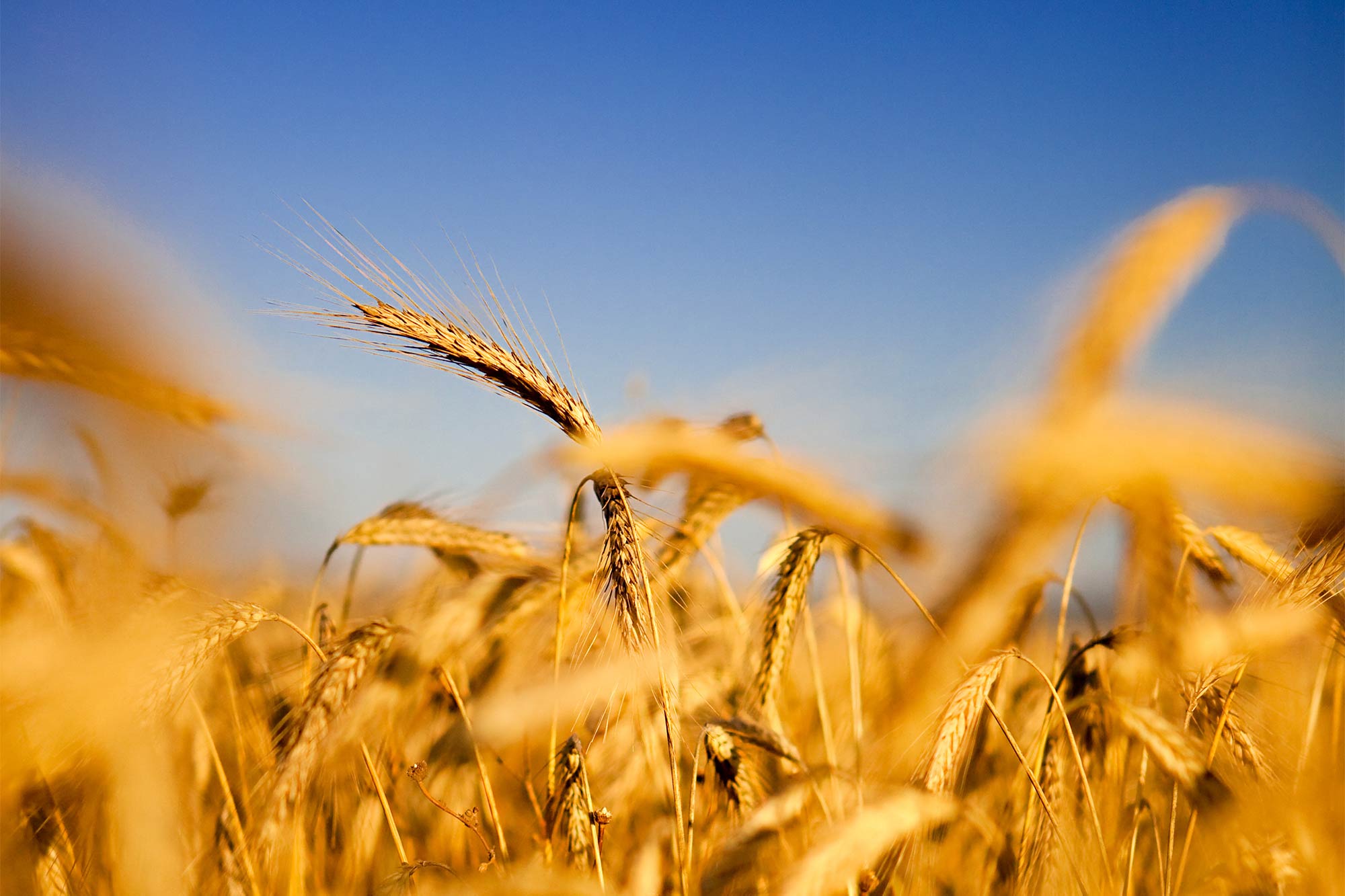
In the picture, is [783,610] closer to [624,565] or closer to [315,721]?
[624,565]

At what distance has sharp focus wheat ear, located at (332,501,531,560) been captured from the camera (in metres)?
2.12

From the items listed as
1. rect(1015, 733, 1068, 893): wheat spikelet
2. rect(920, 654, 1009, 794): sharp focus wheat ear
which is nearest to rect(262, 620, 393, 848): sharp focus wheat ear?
Result: rect(920, 654, 1009, 794): sharp focus wheat ear

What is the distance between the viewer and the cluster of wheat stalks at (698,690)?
4.64 ft

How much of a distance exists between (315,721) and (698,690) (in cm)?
82

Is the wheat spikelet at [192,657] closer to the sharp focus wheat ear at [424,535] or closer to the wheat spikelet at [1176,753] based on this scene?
the sharp focus wheat ear at [424,535]

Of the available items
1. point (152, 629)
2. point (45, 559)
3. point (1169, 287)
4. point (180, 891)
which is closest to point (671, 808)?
point (180, 891)

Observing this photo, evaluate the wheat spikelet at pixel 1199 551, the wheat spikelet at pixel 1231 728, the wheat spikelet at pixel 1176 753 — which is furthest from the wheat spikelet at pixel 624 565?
the wheat spikelet at pixel 1199 551

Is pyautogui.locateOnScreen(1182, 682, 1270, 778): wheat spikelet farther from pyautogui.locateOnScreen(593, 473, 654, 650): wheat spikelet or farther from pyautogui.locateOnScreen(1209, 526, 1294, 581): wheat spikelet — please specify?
pyautogui.locateOnScreen(593, 473, 654, 650): wheat spikelet

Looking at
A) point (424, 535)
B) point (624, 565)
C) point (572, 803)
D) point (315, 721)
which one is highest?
point (624, 565)

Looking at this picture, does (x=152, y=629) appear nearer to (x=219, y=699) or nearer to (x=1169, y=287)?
(x=219, y=699)

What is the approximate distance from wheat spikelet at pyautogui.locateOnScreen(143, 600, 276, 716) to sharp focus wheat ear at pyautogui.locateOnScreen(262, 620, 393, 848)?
0.19 meters

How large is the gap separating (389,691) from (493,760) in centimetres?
78

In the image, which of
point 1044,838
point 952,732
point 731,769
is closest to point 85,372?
point 731,769

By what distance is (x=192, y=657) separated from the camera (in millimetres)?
1479
